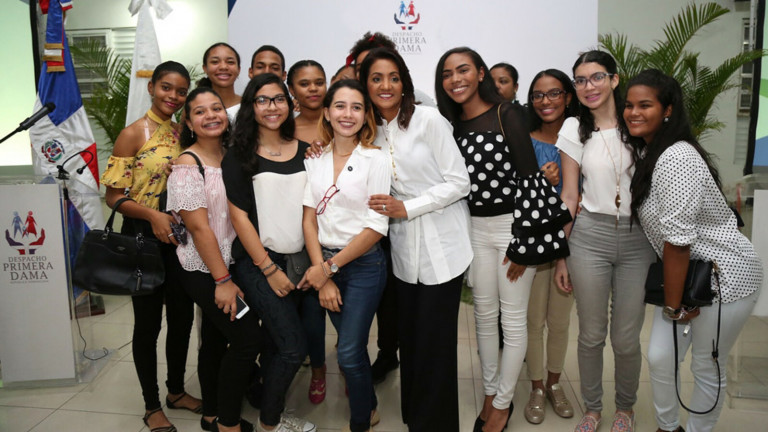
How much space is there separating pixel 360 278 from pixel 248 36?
312 centimetres

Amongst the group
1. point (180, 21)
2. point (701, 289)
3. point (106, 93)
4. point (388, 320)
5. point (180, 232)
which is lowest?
point (388, 320)

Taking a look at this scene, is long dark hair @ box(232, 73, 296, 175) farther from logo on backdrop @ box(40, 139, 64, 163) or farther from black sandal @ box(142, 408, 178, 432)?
logo on backdrop @ box(40, 139, 64, 163)

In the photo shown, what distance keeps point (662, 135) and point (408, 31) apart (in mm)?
2908

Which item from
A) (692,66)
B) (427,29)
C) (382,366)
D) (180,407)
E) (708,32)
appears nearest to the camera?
(180,407)

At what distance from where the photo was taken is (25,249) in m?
3.13

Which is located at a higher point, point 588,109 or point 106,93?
point 106,93

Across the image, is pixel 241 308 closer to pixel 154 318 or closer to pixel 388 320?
pixel 154 318

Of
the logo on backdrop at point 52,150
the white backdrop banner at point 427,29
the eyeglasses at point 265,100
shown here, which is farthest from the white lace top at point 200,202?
the white backdrop banner at point 427,29

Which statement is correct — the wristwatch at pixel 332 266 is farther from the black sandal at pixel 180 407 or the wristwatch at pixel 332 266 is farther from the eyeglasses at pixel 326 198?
the black sandal at pixel 180 407

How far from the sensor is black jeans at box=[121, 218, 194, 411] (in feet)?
8.44

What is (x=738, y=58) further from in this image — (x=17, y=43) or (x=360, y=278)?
(x=17, y=43)

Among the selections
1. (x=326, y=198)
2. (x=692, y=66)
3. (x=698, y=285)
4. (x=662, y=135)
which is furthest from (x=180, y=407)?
(x=692, y=66)

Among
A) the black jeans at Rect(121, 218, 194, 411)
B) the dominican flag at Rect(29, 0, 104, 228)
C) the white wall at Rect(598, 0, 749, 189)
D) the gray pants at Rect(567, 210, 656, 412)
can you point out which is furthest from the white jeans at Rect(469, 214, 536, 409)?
the white wall at Rect(598, 0, 749, 189)

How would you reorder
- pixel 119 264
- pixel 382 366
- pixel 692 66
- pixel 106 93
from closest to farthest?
1. pixel 119 264
2. pixel 382 366
3. pixel 692 66
4. pixel 106 93
